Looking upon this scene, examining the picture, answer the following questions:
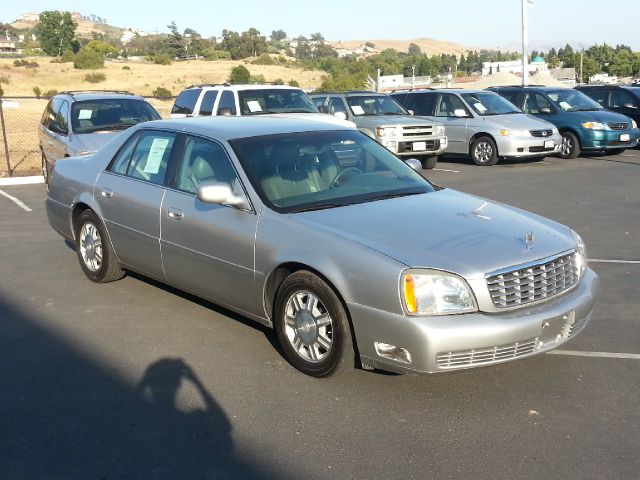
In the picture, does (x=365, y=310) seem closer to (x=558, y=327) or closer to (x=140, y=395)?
(x=558, y=327)

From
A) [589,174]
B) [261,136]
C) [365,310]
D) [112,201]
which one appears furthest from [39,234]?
[589,174]

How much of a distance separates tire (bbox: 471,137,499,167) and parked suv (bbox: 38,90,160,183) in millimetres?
7671

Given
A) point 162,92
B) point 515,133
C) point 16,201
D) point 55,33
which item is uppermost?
point 55,33

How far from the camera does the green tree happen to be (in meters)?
117

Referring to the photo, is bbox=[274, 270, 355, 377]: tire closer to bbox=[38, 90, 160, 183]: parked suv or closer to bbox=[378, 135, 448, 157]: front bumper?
bbox=[38, 90, 160, 183]: parked suv

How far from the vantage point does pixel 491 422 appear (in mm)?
4141

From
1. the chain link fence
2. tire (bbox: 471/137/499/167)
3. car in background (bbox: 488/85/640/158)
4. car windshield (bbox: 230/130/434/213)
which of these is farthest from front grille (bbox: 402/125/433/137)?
car windshield (bbox: 230/130/434/213)

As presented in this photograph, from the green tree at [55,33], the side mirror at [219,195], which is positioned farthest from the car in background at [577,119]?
the green tree at [55,33]

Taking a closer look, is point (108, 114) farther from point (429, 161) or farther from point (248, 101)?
point (429, 161)

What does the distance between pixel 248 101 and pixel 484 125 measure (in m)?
6.01

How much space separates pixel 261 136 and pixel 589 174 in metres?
11.0

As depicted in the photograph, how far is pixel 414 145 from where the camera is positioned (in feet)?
53.0

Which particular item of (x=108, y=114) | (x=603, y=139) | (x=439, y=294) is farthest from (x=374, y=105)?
(x=439, y=294)

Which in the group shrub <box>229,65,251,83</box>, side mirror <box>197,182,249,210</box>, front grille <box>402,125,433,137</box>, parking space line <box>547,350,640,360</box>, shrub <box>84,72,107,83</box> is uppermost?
shrub <box>84,72,107,83</box>
